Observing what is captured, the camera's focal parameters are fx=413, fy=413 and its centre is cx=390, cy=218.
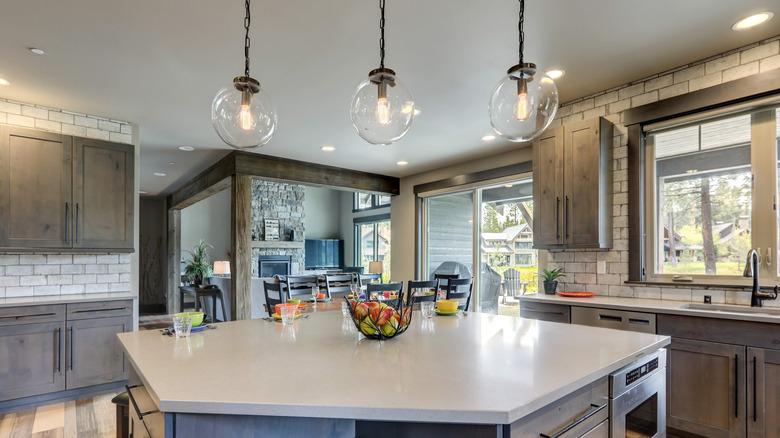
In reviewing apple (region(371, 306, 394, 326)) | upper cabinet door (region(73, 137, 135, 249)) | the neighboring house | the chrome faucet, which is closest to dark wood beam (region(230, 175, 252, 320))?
upper cabinet door (region(73, 137, 135, 249))

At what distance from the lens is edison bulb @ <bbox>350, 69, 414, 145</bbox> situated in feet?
5.91

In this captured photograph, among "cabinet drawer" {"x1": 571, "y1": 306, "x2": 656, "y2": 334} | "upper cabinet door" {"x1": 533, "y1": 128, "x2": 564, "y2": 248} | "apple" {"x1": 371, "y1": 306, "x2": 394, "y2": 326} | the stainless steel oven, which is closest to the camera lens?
the stainless steel oven

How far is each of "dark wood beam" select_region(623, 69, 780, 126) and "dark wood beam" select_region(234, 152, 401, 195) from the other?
3.94 metres

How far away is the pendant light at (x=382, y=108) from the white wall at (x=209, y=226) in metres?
9.23

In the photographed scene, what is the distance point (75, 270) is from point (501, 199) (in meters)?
4.73

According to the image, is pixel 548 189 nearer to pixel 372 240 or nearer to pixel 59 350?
pixel 59 350

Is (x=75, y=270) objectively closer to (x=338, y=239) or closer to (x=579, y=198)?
(x=579, y=198)

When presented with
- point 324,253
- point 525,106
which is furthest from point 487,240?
point 324,253

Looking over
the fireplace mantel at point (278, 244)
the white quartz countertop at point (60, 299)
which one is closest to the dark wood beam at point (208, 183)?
the white quartz countertop at point (60, 299)

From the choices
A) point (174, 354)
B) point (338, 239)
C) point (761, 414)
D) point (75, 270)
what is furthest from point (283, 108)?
point (338, 239)

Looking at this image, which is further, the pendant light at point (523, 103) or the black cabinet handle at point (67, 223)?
the black cabinet handle at point (67, 223)

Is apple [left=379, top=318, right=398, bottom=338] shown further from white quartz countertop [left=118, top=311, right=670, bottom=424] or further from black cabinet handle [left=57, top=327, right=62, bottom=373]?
black cabinet handle [left=57, top=327, right=62, bottom=373]

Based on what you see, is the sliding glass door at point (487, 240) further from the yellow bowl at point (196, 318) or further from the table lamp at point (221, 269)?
the yellow bowl at point (196, 318)

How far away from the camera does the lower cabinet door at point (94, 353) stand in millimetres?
3459
